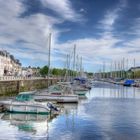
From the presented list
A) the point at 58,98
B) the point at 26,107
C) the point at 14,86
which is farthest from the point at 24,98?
the point at 14,86

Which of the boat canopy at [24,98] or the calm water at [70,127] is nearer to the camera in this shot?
the calm water at [70,127]

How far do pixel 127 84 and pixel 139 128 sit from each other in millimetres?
133525

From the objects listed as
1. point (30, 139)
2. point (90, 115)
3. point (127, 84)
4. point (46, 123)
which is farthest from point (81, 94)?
point (127, 84)

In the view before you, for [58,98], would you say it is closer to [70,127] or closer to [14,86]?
[70,127]

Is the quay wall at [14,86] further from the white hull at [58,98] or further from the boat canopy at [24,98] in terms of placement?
the boat canopy at [24,98]

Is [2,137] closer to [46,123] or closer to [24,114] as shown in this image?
[46,123]

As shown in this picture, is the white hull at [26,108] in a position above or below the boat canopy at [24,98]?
below

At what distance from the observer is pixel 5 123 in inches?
1486

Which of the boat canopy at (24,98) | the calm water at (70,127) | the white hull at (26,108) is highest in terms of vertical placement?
the boat canopy at (24,98)

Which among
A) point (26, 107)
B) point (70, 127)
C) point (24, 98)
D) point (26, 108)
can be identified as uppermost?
point (24, 98)

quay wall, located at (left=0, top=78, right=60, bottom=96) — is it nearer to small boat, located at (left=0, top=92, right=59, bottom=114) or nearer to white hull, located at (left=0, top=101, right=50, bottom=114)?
small boat, located at (left=0, top=92, right=59, bottom=114)

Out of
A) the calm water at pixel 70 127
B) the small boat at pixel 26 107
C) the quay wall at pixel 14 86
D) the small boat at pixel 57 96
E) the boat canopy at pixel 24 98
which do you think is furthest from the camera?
the quay wall at pixel 14 86

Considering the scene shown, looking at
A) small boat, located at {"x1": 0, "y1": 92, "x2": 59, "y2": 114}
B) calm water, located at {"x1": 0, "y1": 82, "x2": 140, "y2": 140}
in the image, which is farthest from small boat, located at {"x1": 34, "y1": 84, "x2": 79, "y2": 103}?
small boat, located at {"x1": 0, "y1": 92, "x2": 59, "y2": 114}

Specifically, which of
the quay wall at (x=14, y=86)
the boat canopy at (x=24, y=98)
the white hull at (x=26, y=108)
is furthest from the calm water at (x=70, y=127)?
the quay wall at (x=14, y=86)
